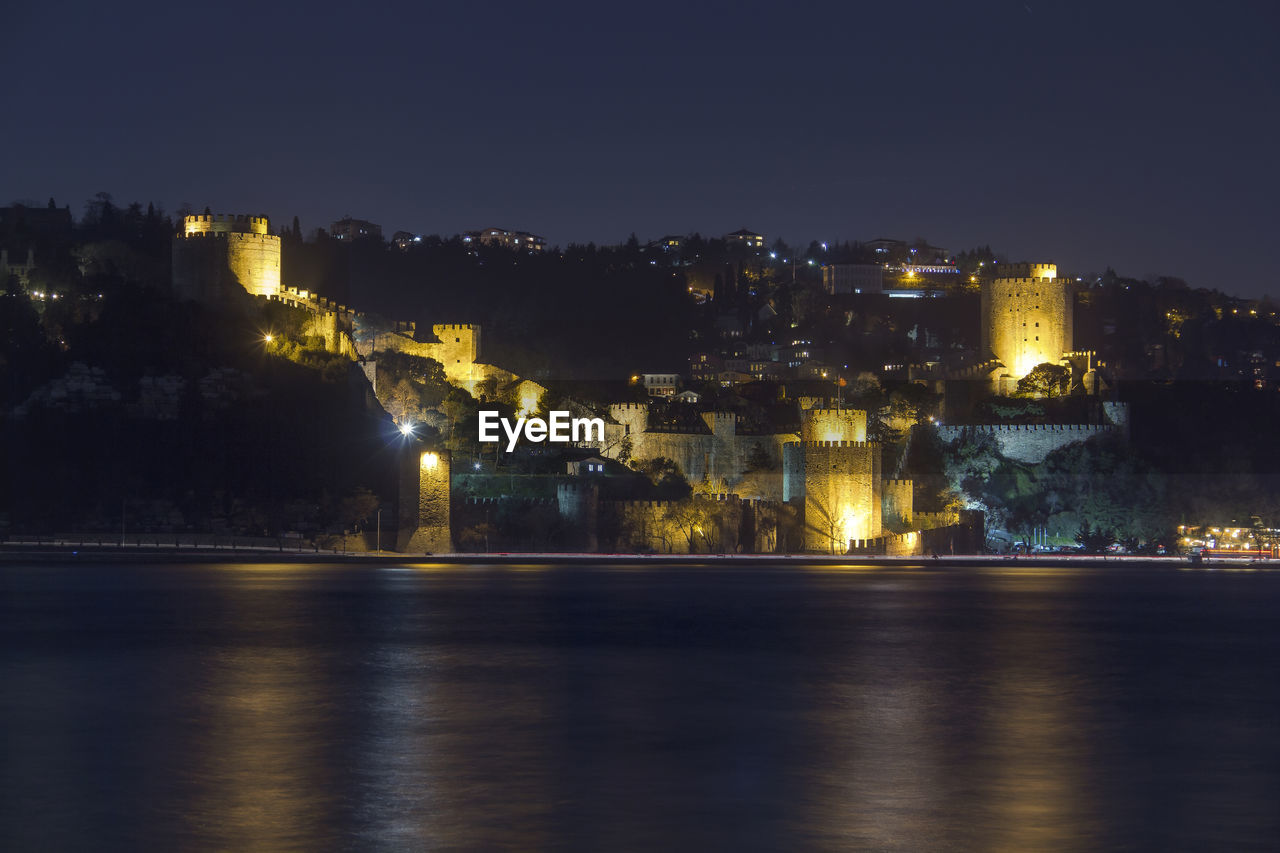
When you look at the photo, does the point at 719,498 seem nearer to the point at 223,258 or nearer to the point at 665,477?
the point at 665,477

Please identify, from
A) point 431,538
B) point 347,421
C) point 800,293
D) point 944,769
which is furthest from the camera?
point 800,293

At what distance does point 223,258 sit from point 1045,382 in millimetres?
30801

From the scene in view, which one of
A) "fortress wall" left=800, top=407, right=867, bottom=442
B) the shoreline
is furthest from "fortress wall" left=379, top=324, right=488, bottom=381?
"fortress wall" left=800, top=407, right=867, bottom=442

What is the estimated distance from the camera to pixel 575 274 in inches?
4058

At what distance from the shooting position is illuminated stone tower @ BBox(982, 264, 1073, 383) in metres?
70.4

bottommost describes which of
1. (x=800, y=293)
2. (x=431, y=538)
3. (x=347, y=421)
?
(x=431, y=538)

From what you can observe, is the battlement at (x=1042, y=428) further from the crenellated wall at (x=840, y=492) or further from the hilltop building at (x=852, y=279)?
the hilltop building at (x=852, y=279)

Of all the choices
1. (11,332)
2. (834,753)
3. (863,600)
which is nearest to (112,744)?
(834,753)

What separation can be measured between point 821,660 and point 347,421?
24183 mm

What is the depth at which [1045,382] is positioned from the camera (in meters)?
65.9

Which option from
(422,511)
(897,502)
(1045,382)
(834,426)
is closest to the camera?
(422,511)

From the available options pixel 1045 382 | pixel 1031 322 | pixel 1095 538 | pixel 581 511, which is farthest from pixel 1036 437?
pixel 581 511

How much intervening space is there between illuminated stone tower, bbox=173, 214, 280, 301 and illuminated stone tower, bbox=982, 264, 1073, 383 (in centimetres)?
3012

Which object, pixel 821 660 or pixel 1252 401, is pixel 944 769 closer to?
pixel 821 660
